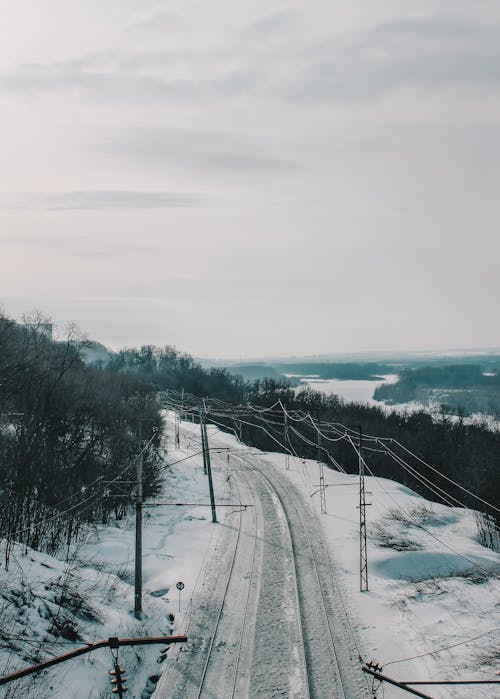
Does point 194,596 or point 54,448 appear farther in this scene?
point 54,448

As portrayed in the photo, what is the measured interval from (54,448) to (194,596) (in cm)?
2464

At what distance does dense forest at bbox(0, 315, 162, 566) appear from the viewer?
119ft

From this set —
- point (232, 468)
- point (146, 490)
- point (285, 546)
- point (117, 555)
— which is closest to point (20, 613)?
point (117, 555)

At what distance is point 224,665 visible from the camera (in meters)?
20.4

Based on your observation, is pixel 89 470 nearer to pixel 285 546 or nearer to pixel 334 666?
pixel 285 546

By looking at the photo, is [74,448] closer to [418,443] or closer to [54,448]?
[54,448]

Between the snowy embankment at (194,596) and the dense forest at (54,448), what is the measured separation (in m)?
3.22

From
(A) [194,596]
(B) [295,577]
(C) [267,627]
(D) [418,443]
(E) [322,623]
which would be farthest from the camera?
(D) [418,443]

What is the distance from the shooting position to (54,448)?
47.0 metres

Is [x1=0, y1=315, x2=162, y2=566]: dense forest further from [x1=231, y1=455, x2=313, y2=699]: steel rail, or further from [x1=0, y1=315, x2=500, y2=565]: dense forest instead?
[x1=231, y1=455, x2=313, y2=699]: steel rail

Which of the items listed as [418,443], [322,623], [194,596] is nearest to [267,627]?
[322,623]

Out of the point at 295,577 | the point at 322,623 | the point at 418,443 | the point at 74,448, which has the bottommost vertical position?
the point at 418,443

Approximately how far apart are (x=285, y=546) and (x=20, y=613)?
18876 millimetres

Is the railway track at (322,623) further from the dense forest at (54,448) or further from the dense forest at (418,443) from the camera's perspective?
the dense forest at (418,443)
